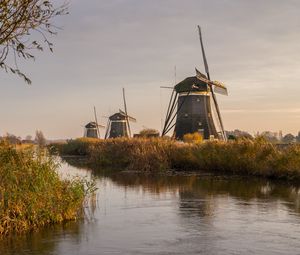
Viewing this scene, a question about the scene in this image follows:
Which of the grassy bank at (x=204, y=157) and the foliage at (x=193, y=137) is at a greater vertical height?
the foliage at (x=193, y=137)

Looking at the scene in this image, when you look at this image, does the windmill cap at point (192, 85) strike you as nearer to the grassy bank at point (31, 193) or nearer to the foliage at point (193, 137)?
the foliage at point (193, 137)

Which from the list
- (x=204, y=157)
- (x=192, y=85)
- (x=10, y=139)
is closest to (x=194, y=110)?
(x=192, y=85)

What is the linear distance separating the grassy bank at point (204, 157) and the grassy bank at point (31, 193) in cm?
1140

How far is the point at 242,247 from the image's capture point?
864cm

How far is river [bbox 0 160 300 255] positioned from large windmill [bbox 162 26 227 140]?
2085 cm

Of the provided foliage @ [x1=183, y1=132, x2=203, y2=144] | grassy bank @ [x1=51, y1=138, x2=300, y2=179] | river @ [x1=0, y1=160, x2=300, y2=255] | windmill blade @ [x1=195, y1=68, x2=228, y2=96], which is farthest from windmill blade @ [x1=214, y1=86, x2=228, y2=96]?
river @ [x1=0, y1=160, x2=300, y2=255]

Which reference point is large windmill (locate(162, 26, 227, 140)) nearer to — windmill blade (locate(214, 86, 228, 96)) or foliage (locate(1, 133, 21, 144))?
windmill blade (locate(214, 86, 228, 96))

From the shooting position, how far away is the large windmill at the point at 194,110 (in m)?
38.3

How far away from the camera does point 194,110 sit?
126ft

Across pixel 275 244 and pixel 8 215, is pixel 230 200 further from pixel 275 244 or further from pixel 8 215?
pixel 8 215

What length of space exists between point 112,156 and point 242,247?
21803 mm

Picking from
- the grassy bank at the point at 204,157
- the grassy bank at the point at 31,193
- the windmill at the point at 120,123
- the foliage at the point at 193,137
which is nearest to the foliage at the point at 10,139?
the grassy bank at the point at 31,193

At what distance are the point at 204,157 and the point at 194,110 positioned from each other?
44.8 feet

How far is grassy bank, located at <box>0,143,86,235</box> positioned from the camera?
947 cm
